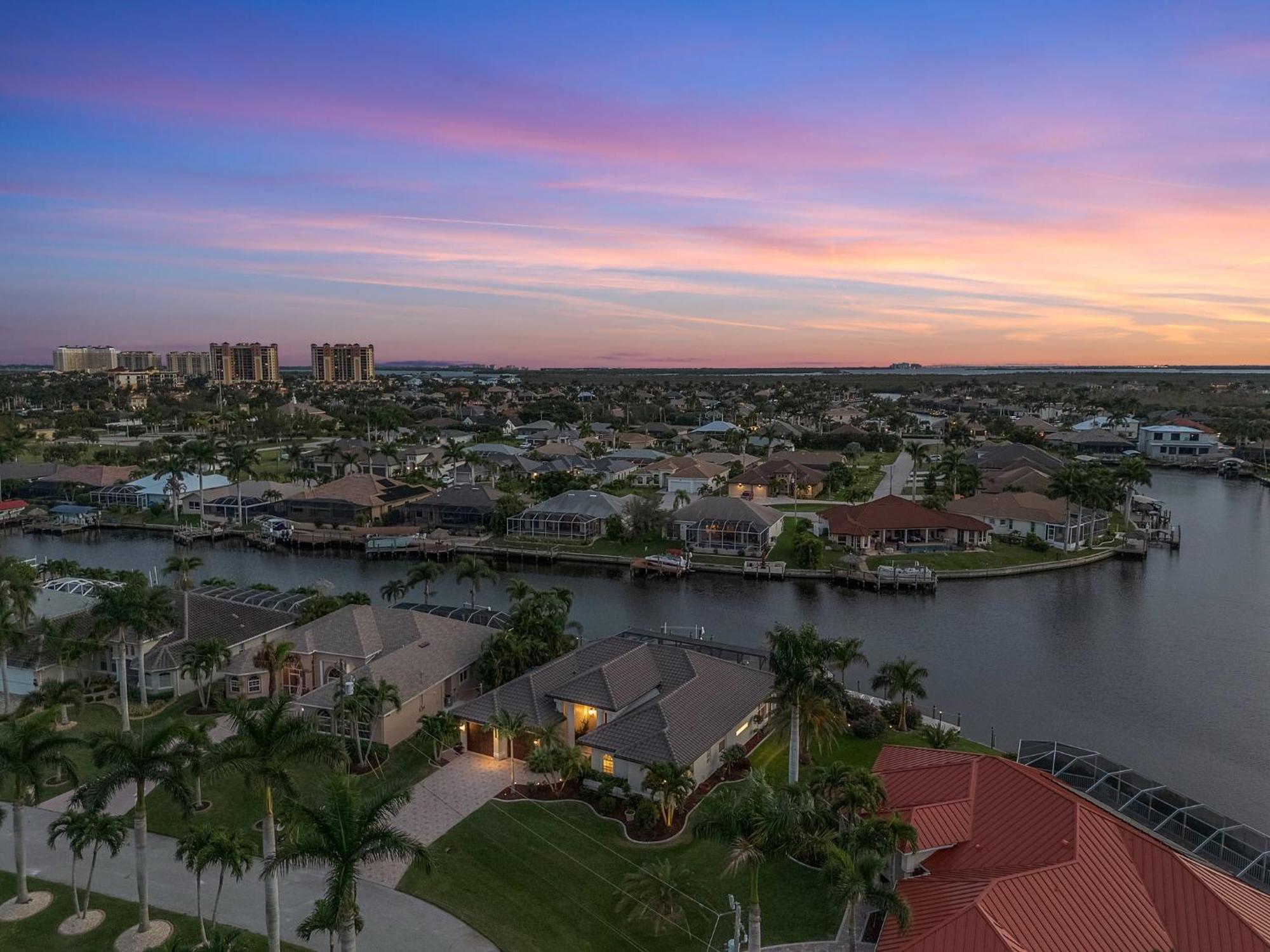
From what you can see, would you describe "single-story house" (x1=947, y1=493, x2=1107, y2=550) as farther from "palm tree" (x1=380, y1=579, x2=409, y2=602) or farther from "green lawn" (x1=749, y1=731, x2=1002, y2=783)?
"palm tree" (x1=380, y1=579, x2=409, y2=602)

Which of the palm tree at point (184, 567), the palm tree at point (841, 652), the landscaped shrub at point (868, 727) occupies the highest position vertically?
the palm tree at point (841, 652)

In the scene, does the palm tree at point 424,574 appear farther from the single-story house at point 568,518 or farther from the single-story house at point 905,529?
the single-story house at point 905,529

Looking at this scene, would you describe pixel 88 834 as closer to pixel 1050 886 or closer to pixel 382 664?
pixel 382 664

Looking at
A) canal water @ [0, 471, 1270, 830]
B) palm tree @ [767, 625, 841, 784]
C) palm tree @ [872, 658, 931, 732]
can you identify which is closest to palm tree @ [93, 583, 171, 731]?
canal water @ [0, 471, 1270, 830]

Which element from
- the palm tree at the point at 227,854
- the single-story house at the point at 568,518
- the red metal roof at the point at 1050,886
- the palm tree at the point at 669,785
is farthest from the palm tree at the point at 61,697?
the single-story house at the point at 568,518

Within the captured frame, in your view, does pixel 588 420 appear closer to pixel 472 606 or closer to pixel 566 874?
pixel 472 606

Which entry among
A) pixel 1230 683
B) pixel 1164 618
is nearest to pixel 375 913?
pixel 1230 683

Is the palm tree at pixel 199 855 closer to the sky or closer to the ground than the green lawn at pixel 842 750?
closer to the sky
